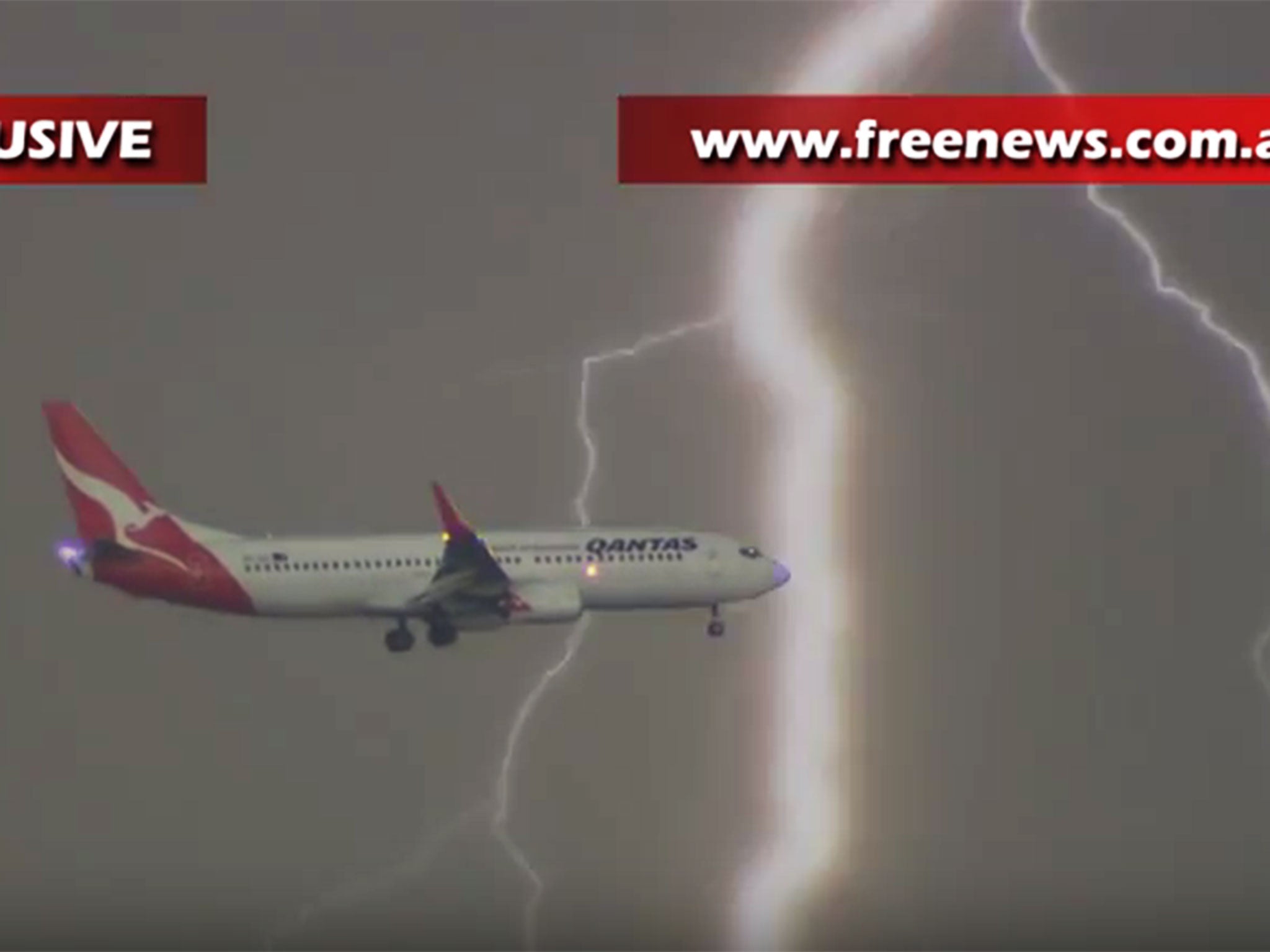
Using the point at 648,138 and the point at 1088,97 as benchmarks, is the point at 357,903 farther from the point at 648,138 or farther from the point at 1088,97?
the point at 1088,97

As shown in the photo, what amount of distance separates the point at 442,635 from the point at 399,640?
0.28 meters

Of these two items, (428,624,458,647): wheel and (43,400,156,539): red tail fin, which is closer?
(43,400,156,539): red tail fin

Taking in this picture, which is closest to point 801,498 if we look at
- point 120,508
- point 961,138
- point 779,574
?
point 779,574

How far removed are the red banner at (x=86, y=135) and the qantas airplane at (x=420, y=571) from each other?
2.39m

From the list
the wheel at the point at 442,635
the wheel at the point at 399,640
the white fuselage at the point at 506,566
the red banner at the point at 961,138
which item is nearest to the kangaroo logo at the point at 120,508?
the white fuselage at the point at 506,566

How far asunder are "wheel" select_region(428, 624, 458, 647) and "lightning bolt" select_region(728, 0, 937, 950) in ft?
7.59

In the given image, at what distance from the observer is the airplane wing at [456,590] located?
936 inches

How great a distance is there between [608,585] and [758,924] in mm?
3671

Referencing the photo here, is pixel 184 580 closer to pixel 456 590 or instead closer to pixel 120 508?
pixel 120 508

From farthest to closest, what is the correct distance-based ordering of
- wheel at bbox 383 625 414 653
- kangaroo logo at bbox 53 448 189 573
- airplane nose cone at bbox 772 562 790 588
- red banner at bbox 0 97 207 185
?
1. wheel at bbox 383 625 414 653
2. kangaroo logo at bbox 53 448 189 573
3. airplane nose cone at bbox 772 562 790 588
4. red banner at bbox 0 97 207 185

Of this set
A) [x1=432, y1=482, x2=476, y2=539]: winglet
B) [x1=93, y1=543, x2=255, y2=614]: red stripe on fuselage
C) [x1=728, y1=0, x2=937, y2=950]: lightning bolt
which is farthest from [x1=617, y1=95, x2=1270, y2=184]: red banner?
[x1=93, y1=543, x2=255, y2=614]: red stripe on fuselage

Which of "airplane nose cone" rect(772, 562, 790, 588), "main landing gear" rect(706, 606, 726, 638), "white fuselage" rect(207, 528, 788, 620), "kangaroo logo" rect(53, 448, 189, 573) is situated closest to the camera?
"airplane nose cone" rect(772, 562, 790, 588)

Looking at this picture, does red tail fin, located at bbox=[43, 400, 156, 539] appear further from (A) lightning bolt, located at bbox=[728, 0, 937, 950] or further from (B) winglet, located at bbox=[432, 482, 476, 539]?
(A) lightning bolt, located at bbox=[728, 0, 937, 950]

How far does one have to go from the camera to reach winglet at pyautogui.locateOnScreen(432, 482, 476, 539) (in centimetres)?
2220
